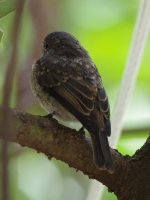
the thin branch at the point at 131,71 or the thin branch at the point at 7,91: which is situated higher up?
the thin branch at the point at 131,71

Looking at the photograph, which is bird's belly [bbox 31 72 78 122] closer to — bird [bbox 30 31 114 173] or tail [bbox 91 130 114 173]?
bird [bbox 30 31 114 173]

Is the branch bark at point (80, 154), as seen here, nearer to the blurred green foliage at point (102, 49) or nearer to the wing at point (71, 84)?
the wing at point (71, 84)

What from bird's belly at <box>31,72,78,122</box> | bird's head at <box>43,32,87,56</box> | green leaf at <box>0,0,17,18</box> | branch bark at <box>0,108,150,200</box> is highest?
bird's head at <box>43,32,87,56</box>

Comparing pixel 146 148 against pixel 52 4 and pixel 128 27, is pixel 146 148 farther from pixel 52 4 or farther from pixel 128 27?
pixel 128 27

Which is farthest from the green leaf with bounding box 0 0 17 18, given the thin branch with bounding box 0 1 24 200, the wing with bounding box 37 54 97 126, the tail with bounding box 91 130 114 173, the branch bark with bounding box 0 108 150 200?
the thin branch with bounding box 0 1 24 200

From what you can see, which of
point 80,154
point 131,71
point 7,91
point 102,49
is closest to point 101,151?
point 80,154

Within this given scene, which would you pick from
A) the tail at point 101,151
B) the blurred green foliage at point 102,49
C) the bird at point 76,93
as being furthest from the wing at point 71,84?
the blurred green foliage at point 102,49
